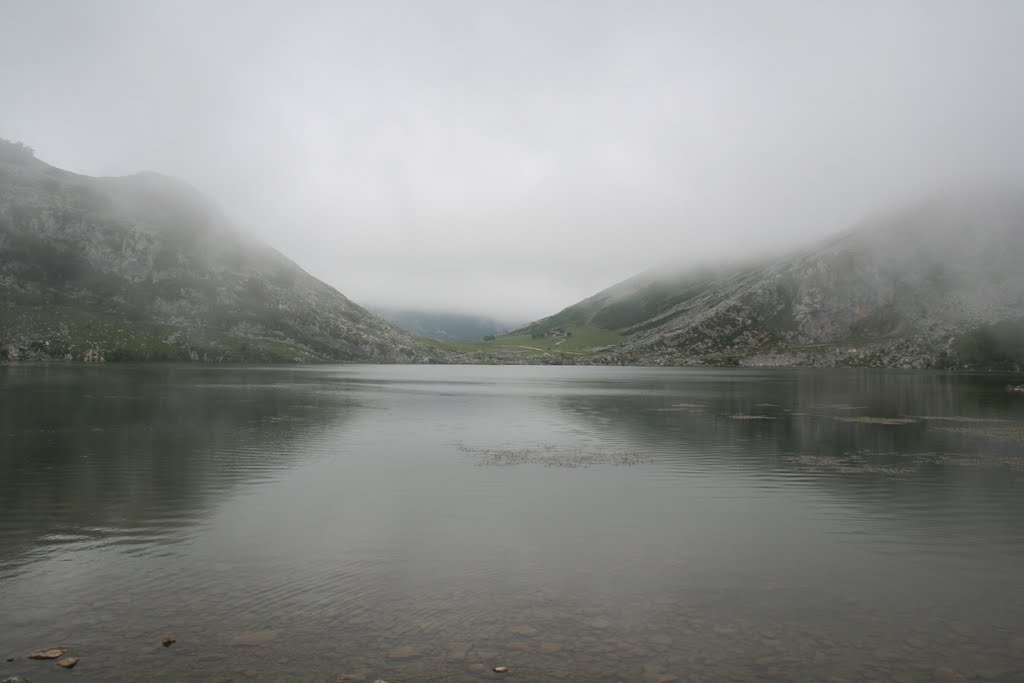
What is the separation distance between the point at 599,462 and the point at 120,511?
30.8 metres

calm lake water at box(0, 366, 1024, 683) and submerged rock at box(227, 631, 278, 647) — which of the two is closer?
calm lake water at box(0, 366, 1024, 683)

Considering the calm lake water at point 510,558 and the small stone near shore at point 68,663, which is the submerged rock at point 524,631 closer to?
the calm lake water at point 510,558

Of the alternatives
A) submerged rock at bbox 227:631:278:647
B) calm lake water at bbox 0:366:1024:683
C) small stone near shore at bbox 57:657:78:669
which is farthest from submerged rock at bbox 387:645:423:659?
small stone near shore at bbox 57:657:78:669

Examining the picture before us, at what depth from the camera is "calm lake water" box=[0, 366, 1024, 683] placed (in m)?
16.0

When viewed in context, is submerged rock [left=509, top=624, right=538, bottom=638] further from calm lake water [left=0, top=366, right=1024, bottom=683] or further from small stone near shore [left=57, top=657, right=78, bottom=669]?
small stone near shore [left=57, top=657, right=78, bottom=669]

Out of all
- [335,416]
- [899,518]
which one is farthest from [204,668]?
[335,416]

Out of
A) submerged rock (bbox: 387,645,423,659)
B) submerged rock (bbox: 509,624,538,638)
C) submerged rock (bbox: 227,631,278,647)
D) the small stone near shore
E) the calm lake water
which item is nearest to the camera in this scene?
the small stone near shore

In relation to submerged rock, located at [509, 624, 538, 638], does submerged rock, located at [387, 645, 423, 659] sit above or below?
above

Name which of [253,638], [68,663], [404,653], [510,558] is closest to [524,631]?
[404,653]

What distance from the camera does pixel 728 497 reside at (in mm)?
35438

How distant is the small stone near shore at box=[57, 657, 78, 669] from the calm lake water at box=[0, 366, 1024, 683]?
20cm

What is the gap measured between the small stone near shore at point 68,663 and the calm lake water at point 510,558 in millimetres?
196

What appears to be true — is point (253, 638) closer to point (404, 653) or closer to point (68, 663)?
point (68, 663)

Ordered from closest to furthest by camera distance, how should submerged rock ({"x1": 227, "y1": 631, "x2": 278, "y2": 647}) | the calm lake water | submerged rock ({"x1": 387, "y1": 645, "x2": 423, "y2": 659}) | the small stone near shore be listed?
the small stone near shore
submerged rock ({"x1": 387, "y1": 645, "x2": 423, "y2": 659})
the calm lake water
submerged rock ({"x1": 227, "y1": 631, "x2": 278, "y2": 647})
